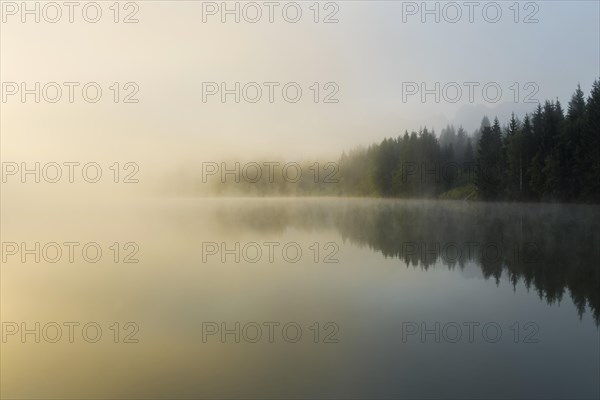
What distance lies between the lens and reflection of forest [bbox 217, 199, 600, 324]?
4.74 metres

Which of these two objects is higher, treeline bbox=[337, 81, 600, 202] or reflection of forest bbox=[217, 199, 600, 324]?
treeline bbox=[337, 81, 600, 202]

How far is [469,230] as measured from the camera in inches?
191

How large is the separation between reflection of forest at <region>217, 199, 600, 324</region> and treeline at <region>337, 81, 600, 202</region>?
0.14 metres

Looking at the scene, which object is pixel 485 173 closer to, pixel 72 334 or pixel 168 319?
pixel 168 319

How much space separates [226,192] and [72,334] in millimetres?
1784

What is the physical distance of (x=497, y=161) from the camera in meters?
4.91

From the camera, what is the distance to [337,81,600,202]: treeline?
15.8 ft

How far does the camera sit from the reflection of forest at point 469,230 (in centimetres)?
474

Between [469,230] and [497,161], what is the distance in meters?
0.71

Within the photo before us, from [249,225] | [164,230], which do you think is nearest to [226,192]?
[249,225]

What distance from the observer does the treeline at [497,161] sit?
4828 millimetres

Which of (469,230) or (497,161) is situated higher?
(497,161)

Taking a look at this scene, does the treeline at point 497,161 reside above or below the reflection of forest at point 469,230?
above

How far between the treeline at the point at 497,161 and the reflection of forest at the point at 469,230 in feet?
0.47
